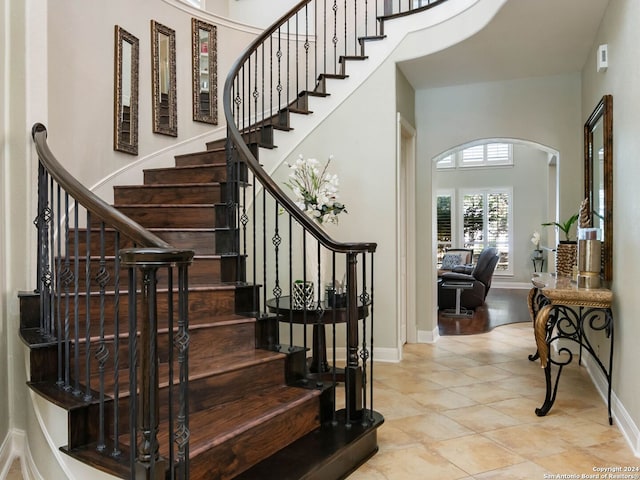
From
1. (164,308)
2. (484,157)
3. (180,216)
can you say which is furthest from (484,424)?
(484,157)

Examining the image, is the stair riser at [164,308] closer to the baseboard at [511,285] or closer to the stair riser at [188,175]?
the stair riser at [188,175]

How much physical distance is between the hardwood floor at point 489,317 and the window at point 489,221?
180cm

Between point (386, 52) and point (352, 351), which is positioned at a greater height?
point (386, 52)

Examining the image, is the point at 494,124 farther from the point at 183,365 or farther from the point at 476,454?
the point at 183,365

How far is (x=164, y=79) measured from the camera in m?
4.77

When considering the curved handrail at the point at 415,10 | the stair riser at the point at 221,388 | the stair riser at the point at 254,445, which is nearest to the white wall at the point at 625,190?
the curved handrail at the point at 415,10

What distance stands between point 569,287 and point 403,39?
2.58m

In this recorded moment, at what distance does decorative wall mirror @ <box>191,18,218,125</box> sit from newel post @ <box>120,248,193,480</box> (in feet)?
12.6

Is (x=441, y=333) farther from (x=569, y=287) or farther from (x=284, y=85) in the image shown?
(x=284, y=85)

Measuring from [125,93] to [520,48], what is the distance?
3437mm

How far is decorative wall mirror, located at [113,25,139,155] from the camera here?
167 inches

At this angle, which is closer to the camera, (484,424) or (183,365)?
(183,365)

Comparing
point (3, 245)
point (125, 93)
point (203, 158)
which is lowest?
point (3, 245)

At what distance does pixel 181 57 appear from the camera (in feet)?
16.3
